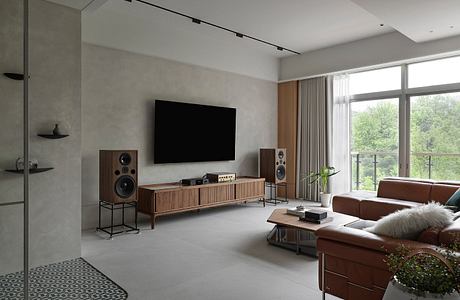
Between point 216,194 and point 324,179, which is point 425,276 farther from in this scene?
point 324,179

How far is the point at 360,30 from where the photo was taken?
5.41 meters

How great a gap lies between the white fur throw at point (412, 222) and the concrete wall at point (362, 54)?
3857 millimetres

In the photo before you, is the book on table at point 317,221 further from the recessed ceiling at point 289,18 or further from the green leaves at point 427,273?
the recessed ceiling at point 289,18

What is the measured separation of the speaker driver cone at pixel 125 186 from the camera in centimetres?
408

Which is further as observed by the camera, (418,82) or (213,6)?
(418,82)

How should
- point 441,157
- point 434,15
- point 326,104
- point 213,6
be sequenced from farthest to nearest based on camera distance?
point 326,104, point 441,157, point 213,6, point 434,15

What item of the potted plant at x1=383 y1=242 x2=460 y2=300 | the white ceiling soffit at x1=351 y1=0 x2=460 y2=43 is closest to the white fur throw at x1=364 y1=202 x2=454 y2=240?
the potted plant at x1=383 y1=242 x2=460 y2=300

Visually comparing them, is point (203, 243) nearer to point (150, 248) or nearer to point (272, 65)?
point (150, 248)

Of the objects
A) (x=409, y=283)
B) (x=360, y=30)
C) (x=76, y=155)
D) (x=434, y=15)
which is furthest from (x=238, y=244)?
(x=360, y=30)

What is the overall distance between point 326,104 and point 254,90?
1486mm

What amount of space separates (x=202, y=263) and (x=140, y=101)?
9.11 ft

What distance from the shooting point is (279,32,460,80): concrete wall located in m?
5.05

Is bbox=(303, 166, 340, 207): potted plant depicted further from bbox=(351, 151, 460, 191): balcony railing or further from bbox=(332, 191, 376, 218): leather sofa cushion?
bbox=(332, 191, 376, 218): leather sofa cushion

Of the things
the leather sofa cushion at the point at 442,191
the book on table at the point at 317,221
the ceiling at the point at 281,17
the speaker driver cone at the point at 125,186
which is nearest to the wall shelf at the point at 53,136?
the speaker driver cone at the point at 125,186
